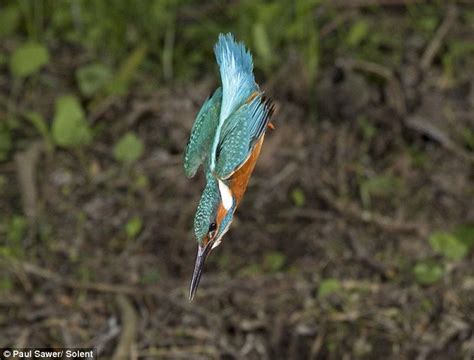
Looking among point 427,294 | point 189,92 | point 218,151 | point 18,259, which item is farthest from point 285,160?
point 218,151

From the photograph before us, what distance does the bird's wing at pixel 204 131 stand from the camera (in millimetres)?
1614

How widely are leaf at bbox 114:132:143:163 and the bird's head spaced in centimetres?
242

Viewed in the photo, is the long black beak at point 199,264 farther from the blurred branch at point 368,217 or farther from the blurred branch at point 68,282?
the blurred branch at point 368,217

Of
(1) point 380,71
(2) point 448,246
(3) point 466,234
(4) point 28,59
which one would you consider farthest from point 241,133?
(4) point 28,59

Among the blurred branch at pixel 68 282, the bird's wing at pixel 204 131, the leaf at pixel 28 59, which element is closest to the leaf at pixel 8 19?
the leaf at pixel 28 59

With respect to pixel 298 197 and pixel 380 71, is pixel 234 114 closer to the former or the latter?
pixel 298 197

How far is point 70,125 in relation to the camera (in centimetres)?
416

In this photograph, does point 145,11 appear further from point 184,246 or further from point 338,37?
point 184,246

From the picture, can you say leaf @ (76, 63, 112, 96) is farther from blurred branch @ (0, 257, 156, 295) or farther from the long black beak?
the long black beak

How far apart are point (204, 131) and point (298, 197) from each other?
2375 mm

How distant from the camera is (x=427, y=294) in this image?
11.7 ft

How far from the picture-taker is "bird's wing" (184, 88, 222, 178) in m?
1.61

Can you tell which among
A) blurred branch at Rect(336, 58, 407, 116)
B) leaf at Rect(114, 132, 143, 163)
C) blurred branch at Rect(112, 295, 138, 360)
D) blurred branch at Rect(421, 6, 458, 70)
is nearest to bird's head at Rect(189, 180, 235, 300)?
blurred branch at Rect(112, 295, 138, 360)

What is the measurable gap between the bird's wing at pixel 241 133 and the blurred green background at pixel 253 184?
6.41 feet
